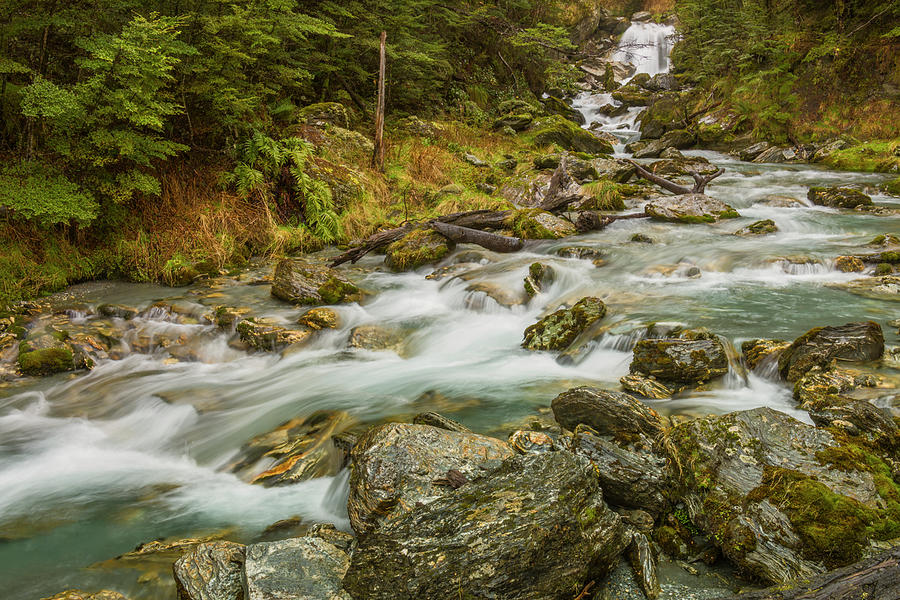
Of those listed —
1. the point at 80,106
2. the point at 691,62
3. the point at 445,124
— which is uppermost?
the point at 691,62

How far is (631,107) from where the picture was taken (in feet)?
99.3

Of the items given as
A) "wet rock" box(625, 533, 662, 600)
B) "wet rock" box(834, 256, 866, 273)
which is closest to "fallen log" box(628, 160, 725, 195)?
"wet rock" box(834, 256, 866, 273)

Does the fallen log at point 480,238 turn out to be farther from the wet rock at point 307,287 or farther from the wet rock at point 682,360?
the wet rock at point 682,360

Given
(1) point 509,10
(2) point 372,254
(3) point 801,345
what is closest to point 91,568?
(3) point 801,345

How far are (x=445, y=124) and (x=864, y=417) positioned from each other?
17.1 m

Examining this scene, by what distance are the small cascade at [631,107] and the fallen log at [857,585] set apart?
15.7m

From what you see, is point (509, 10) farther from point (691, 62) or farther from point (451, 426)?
point (451, 426)

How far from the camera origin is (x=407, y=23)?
16.1 metres

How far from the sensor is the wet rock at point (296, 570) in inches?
98.7

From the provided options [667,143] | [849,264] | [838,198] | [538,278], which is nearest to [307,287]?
[538,278]

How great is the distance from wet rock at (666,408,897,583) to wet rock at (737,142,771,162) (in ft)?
67.9

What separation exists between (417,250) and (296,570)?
26.7 feet

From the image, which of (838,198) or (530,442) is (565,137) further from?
(530,442)

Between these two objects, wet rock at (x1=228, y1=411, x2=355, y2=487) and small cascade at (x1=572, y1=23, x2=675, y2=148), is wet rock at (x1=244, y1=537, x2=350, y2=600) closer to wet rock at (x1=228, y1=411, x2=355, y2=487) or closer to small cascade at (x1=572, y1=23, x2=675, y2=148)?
wet rock at (x1=228, y1=411, x2=355, y2=487)
